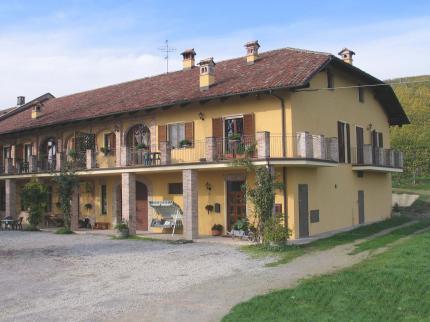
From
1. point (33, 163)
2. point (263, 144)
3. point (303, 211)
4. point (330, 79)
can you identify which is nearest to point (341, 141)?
point (330, 79)

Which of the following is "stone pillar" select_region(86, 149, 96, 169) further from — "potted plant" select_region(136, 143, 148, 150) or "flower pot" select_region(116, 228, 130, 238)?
"flower pot" select_region(116, 228, 130, 238)

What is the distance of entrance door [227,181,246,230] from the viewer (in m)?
19.5

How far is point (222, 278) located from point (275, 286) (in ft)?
4.99

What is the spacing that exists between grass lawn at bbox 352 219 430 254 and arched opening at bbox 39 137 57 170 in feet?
51.5

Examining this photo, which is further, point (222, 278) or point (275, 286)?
point (222, 278)

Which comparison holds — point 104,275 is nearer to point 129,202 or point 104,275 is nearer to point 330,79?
point 129,202

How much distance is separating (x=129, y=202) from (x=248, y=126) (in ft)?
19.8

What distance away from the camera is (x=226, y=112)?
19.5m

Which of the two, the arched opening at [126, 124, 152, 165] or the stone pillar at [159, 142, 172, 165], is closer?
the stone pillar at [159, 142, 172, 165]

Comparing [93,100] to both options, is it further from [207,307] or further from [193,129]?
[207,307]

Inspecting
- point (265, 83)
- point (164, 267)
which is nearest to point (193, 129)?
point (265, 83)

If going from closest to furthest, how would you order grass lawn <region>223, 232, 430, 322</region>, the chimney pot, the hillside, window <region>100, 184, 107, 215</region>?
grass lawn <region>223, 232, 430, 322</region>, window <region>100, 184, 107, 215</region>, the chimney pot, the hillside

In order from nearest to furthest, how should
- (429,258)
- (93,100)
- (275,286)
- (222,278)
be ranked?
(275,286) < (222,278) < (429,258) < (93,100)

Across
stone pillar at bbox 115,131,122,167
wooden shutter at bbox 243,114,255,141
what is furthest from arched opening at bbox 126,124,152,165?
wooden shutter at bbox 243,114,255,141
